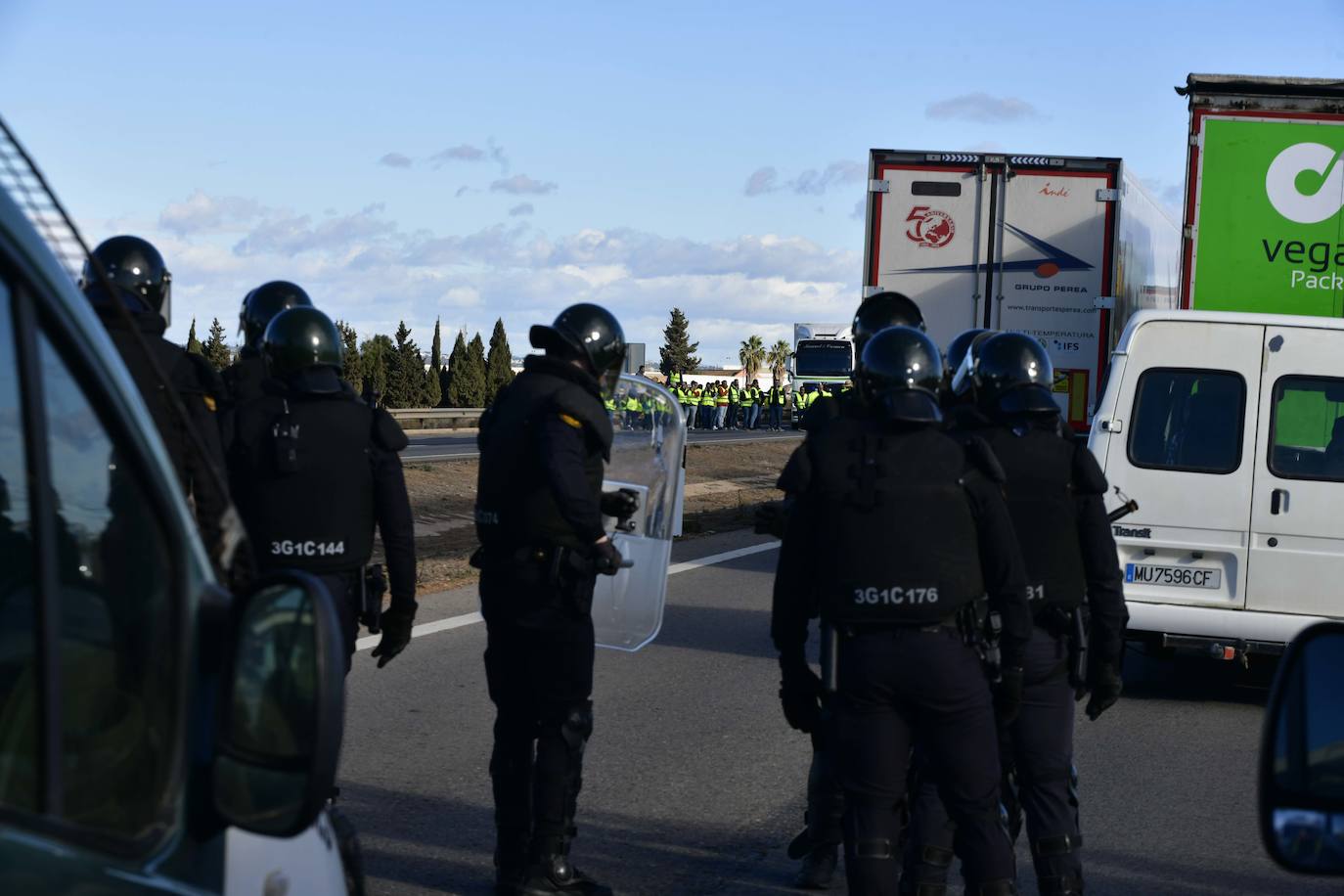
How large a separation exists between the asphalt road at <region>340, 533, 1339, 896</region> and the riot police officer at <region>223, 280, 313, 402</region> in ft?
5.64

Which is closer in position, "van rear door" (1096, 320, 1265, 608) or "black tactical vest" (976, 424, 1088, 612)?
"black tactical vest" (976, 424, 1088, 612)

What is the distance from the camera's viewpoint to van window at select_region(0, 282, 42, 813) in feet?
6.13

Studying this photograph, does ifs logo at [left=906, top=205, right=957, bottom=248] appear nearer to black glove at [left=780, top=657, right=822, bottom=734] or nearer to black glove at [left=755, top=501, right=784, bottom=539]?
black glove at [left=755, top=501, right=784, bottom=539]

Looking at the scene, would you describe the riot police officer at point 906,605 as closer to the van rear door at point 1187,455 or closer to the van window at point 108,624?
the van window at point 108,624

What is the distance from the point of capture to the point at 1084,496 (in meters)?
5.52

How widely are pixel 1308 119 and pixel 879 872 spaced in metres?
9.76

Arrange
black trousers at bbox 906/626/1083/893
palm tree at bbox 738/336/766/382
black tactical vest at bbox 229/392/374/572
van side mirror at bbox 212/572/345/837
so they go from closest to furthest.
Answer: van side mirror at bbox 212/572/345/837
black trousers at bbox 906/626/1083/893
black tactical vest at bbox 229/392/374/572
palm tree at bbox 738/336/766/382

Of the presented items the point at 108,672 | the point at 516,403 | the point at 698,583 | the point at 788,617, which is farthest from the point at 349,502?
the point at 698,583

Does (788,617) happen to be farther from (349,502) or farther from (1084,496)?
(349,502)

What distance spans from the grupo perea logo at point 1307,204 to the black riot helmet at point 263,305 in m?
8.19

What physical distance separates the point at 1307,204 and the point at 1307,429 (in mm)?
3831

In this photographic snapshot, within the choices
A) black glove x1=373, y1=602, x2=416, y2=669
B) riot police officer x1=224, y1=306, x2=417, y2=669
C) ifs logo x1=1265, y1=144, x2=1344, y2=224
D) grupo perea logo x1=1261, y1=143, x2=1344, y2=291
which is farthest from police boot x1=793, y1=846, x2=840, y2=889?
ifs logo x1=1265, y1=144, x2=1344, y2=224

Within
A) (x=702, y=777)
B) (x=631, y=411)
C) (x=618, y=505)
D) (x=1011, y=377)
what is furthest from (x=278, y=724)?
(x=702, y=777)

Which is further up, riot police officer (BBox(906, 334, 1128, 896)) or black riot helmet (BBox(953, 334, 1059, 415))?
black riot helmet (BBox(953, 334, 1059, 415))
